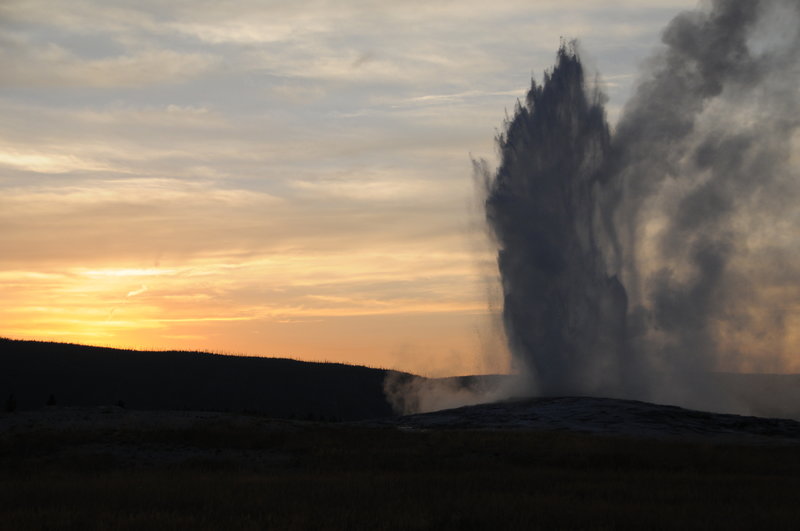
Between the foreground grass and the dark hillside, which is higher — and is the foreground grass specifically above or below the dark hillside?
below

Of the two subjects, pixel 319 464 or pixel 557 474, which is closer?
pixel 557 474

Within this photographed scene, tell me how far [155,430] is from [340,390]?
119 meters

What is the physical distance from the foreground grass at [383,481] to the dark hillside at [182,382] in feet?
287

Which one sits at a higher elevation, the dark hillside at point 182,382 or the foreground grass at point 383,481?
the dark hillside at point 182,382

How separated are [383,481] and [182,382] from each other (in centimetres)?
12755

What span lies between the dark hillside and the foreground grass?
87.5 metres

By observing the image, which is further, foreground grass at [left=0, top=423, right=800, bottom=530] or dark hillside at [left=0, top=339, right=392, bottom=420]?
dark hillside at [left=0, top=339, right=392, bottom=420]

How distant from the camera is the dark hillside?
425ft

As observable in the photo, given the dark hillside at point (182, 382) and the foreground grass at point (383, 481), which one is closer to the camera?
the foreground grass at point (383, 481)

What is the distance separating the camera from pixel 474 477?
25500 millimetres

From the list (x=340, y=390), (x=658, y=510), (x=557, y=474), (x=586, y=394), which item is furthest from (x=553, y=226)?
(x=340, y=390)

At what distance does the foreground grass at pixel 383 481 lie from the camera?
17922mm

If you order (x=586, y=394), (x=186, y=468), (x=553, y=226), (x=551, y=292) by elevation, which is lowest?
(x=186, y=468)

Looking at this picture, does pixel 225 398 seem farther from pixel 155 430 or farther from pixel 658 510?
pixel 658 510
